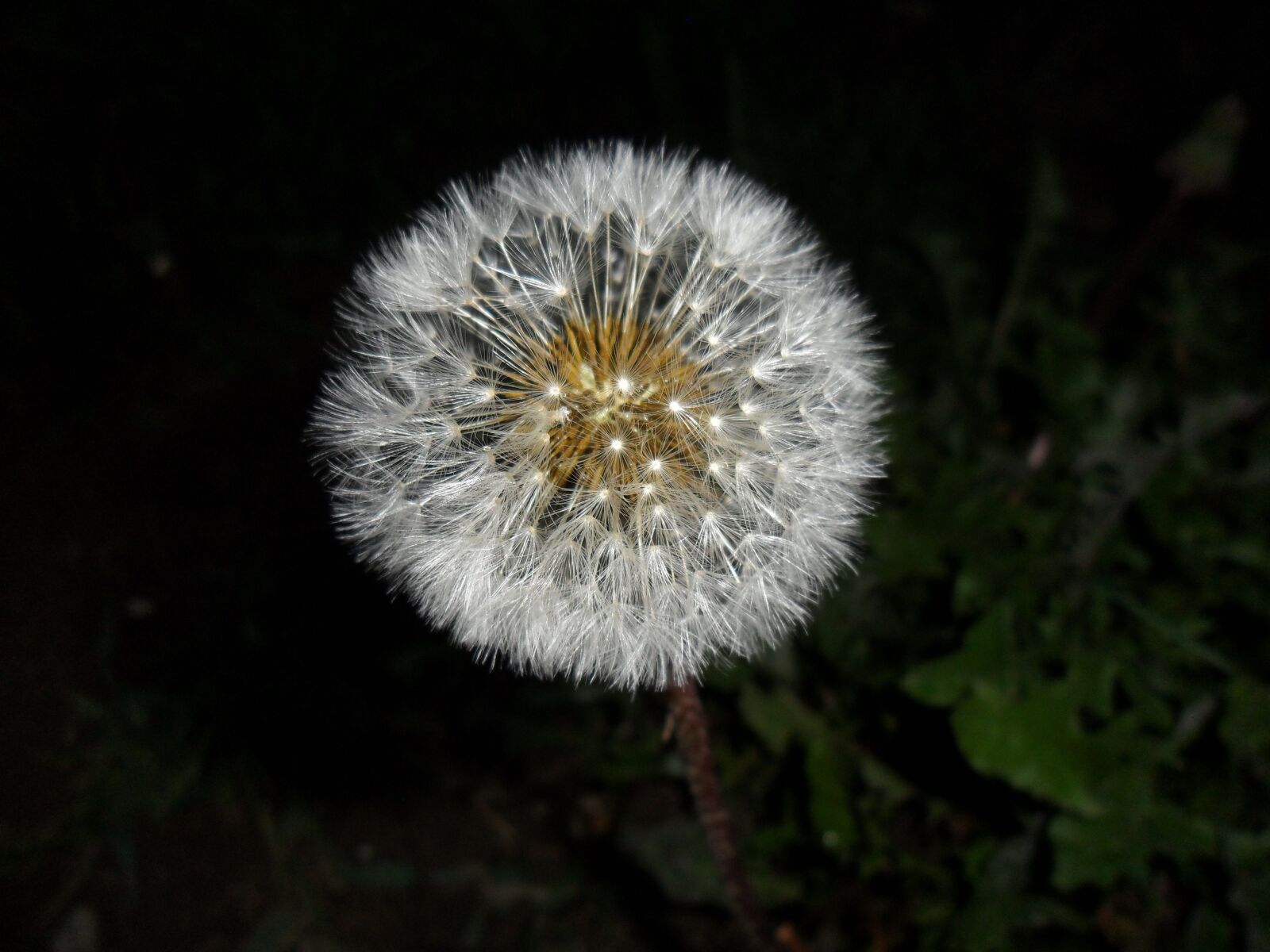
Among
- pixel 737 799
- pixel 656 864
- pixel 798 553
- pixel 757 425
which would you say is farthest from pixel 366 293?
pixel 737 799

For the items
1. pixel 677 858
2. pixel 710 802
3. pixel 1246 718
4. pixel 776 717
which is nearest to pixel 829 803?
pixel 776 717

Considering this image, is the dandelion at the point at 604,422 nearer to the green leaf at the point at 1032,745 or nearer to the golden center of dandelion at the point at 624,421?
the golden center of dandelion at the point at 624,421

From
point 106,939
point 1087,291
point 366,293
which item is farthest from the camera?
point 1087,291

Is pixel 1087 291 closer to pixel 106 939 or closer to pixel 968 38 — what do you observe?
pixel 968 38

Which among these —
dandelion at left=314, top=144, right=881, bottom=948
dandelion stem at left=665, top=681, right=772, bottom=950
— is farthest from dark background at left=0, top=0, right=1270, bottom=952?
dandelion at left=314, top=144, right=881, bottom=948

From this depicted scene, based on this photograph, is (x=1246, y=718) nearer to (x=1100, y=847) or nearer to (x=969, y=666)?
(x=1100, y=847)

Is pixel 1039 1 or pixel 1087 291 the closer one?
pixel 1087 291

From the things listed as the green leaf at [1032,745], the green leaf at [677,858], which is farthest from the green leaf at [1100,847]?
the green leaf at [677,858]
